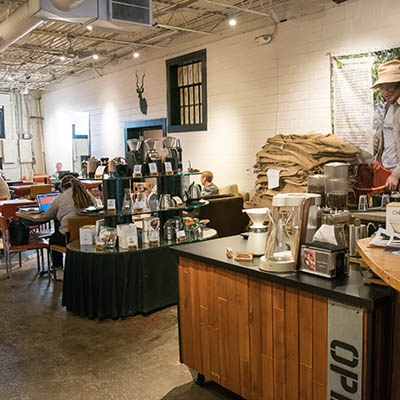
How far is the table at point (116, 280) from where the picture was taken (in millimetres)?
4238

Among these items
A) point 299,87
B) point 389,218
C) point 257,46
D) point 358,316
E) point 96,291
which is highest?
point 257,46

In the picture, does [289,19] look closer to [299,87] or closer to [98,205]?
[299,87]

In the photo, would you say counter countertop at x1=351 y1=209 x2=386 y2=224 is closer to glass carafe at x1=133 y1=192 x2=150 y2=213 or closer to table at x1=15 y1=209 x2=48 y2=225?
glass carafe at x1=133 y1=192 x2=150 y2=213

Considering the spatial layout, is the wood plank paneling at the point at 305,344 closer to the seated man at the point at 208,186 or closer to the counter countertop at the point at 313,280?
the counter countertop at the point at 313,280

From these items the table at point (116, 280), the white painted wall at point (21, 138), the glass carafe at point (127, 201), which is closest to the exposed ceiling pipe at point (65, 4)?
the glass carafe at point (127, 201)

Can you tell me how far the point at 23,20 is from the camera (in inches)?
228

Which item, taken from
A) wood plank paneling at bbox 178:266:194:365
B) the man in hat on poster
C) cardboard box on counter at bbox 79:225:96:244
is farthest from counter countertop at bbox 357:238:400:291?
the man in hat on poster

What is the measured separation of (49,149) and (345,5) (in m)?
11.1

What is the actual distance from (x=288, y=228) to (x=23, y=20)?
4.89 m

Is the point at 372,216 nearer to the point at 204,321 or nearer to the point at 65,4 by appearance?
the point at 204,321

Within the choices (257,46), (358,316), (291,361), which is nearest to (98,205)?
(291,361)

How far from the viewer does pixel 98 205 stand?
192 inches

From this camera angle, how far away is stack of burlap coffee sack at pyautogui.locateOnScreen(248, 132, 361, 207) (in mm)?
5527

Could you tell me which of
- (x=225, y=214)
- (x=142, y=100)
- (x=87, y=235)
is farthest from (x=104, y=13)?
(x=142, y=100)
